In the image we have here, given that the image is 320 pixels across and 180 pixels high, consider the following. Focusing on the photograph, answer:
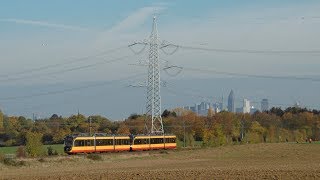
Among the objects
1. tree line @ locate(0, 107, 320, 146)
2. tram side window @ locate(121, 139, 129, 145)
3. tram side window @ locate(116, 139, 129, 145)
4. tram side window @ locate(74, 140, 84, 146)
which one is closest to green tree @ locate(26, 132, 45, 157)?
tram side window @ locate(74, 140, 84, 146)

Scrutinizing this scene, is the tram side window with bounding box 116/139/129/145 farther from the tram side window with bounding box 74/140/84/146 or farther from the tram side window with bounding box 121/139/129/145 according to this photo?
the tram side window with bounding box 74/140/84/146

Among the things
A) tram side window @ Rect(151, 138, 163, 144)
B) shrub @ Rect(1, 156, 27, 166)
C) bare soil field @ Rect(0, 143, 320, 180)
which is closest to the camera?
bare soil field @ Rect(0, 143, 320, 180)

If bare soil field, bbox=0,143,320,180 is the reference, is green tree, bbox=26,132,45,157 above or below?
above

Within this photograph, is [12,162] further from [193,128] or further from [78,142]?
[193,128]

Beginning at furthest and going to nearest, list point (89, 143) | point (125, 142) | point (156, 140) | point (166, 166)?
point (156, 140)
point (125, 142)
point (89, 143)
point (166, 166)

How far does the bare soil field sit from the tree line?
1076 inches

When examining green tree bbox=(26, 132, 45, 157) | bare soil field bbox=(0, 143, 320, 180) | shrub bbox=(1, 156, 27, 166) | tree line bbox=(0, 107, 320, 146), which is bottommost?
bare soil field bbox=(0, 143, 320, 180)

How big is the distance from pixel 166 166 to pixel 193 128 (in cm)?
7671

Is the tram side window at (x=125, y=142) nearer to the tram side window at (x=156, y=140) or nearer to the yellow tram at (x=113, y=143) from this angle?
the yellow tram at (x=113, y=143)

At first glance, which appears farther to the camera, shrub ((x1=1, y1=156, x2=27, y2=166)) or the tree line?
the tree line

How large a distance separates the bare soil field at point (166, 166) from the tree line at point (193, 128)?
27328mm

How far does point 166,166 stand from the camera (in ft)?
194

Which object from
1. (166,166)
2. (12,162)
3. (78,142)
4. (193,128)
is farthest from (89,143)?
(193,128)

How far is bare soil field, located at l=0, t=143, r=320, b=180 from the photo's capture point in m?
42.1
